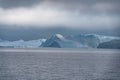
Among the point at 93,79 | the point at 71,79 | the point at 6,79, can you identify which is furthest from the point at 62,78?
the point at 6,79

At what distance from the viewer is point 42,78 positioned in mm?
72375

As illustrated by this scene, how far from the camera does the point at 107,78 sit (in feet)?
243

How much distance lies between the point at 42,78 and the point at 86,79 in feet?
34.4

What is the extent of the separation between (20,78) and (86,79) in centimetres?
1575

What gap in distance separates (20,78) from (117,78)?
23734 mm

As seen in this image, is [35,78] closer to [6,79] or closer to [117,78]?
[6,79]

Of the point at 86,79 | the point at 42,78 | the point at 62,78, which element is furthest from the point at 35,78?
the point at 86,79

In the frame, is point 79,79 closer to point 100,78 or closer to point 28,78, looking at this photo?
point 100,78

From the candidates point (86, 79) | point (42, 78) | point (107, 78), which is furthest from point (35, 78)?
point (107, 78)

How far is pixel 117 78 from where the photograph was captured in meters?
74.6

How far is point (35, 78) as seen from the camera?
238 ft

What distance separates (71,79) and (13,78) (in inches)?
547

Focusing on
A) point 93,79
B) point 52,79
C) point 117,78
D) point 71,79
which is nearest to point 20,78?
point 52,79

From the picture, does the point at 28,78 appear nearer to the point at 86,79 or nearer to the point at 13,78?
the point at 13,78
